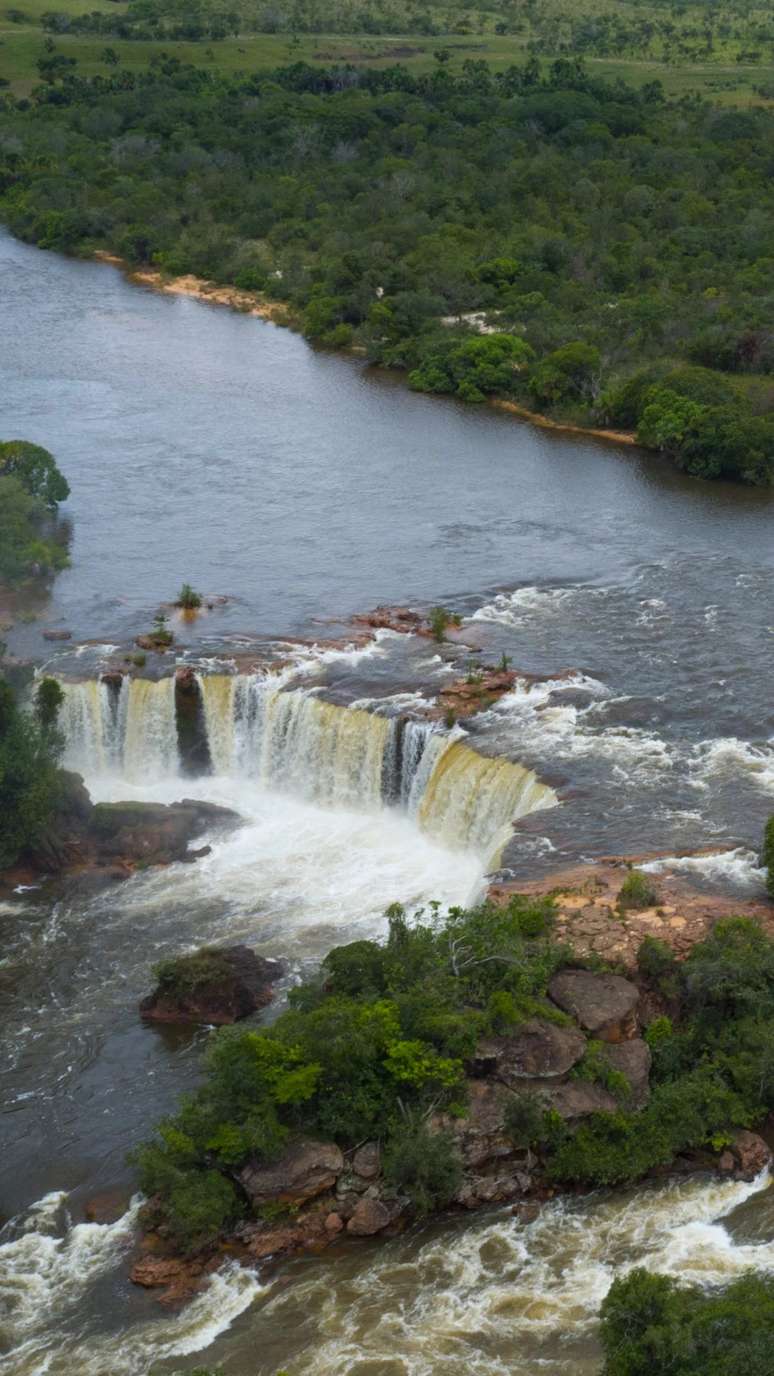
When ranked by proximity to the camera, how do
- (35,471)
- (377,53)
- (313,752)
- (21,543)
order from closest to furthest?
1. (313,752)
2. (21,543)
3. (35,471)
4. (377,53)

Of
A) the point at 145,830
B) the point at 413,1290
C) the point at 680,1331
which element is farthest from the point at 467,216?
the point at 680,1331

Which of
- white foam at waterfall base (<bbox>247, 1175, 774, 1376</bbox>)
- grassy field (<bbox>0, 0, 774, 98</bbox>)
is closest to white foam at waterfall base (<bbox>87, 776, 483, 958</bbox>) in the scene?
white foam at waterfall base (<bbox>247, 1175, 774, 1376</bbox>)

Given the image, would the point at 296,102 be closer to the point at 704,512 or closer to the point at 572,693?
the point at 704,512

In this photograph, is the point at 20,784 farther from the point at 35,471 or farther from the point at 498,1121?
the point at 35,471

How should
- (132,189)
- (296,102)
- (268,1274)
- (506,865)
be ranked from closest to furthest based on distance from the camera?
(268,1274) → (506,865) → (132,189) → (296,102)

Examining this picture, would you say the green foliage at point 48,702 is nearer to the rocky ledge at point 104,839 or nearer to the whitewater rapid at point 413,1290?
the rocky ledge at point 104,839

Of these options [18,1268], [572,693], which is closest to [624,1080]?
[18,1268]

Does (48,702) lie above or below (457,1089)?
above
